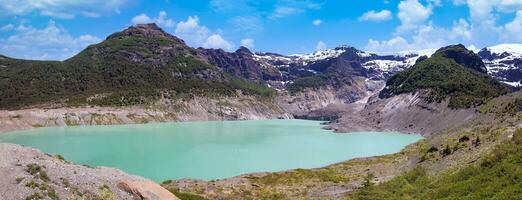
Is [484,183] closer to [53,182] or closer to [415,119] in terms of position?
[53,182]

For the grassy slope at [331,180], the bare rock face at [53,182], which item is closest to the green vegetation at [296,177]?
the grassy slope at [331,180]

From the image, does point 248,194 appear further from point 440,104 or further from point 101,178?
point 440,104

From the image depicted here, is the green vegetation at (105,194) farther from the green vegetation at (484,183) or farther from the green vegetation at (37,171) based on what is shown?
the green vegetation at (484,183)

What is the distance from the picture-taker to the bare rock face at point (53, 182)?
24.8 meters

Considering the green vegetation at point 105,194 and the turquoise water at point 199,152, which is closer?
the green vegetation at point 105,194


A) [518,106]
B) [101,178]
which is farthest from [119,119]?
[101,178]

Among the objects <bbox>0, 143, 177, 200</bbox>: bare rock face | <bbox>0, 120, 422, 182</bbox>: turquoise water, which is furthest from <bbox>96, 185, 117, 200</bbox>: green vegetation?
<bbox>0, 120, 422, 182</bbox>: turquoise water

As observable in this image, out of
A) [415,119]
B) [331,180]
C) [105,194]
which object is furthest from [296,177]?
[415,119]

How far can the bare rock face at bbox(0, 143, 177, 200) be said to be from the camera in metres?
24.8

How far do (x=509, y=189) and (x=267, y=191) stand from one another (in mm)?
29588

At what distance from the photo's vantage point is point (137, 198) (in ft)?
91.7

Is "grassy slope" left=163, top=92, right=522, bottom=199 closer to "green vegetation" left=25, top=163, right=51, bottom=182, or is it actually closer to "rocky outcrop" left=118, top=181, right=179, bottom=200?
"rocky outcrop" left=118, top=181, right=179, bottom=200

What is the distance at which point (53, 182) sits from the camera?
26281 millimetres

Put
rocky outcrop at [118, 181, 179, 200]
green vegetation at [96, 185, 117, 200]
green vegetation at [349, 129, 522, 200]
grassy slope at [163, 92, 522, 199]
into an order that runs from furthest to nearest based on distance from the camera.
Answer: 1. grassy slope at [163, 92, 522, 199]
2. rocky outcrop at [118, 181, 179, 200]
3. green vegetation at [96, 185, 117, 200]
4. green vegetation at [349, 129, 522, 200]
